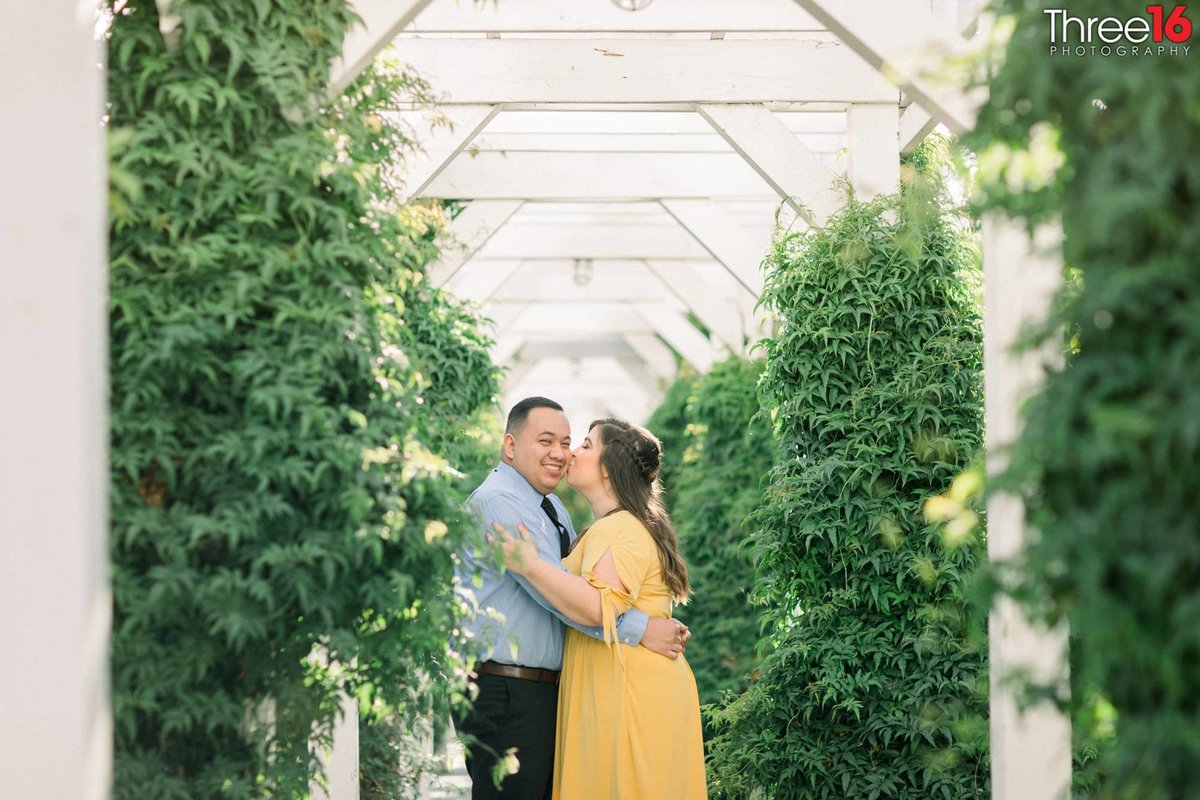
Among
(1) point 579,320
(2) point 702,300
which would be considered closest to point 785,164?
(2) point 702,300

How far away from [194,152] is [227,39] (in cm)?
23

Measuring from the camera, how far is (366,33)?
266 cm

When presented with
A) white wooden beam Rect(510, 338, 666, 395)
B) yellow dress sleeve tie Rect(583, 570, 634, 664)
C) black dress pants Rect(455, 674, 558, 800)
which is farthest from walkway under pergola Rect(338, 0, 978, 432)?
white wooden beam Rect(510, 338, 666, 395)

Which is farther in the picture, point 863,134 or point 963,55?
point 863,134

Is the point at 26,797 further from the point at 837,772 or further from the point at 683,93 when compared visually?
the point at 683,93

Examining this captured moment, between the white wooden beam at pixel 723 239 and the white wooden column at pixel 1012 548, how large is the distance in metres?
3.69

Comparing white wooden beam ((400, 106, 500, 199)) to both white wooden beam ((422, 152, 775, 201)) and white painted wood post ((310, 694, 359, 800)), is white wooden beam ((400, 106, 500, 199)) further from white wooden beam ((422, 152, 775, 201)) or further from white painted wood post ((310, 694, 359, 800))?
white painted wood post ((310, 694, 359, 800))

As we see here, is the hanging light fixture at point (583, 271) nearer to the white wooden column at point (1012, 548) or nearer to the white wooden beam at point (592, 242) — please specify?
the white wooden beam at point (592, 242)

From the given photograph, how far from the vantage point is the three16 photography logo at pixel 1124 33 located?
6.57 feet

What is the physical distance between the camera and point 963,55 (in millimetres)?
2064

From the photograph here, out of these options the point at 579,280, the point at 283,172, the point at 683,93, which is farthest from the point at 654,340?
the point at 283,172

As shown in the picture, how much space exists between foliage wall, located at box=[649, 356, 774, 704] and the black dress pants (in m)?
3.08

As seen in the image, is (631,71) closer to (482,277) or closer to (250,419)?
(250,419)

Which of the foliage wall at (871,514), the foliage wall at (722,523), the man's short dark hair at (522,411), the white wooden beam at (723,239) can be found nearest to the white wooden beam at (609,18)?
the foliage wall at (871,514)
